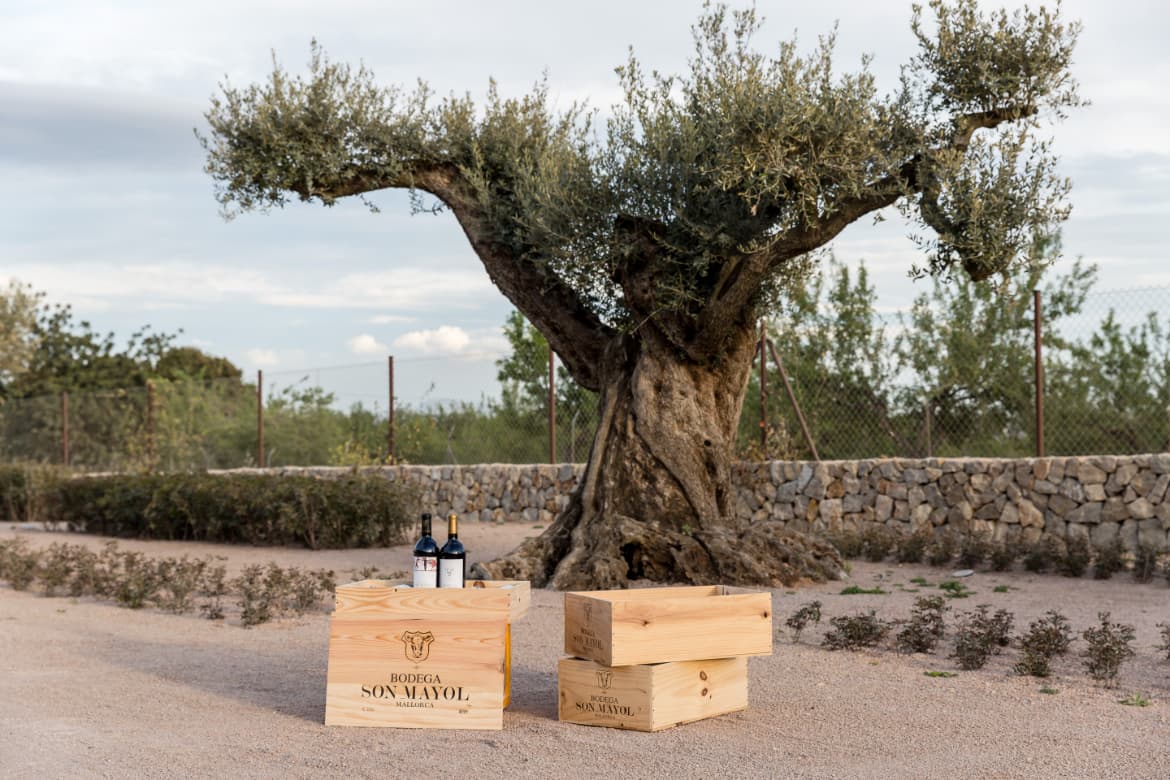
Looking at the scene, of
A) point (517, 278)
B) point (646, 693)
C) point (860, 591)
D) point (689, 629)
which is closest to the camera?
point (646, 693)

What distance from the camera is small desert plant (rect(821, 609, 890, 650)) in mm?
6539

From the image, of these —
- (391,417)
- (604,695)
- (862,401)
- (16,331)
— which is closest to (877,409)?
(862,401)

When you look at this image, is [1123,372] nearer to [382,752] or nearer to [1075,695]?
[1075,695]

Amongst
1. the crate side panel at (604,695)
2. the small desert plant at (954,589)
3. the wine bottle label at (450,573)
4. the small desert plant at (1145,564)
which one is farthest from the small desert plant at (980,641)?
the small desert plant at (1145,564)

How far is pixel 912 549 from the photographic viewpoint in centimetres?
1096

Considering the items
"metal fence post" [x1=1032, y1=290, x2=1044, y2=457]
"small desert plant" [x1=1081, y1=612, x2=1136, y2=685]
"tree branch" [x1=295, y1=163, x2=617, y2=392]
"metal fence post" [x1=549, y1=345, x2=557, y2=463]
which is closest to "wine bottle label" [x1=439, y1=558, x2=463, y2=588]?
"small desert plant" [x1=1081, y1=612, x2=1136, y2=685]

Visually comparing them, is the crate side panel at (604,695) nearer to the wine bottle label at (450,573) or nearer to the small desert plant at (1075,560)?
the wine bottle label at (450,573)

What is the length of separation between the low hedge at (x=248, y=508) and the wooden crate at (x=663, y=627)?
26.4 feet

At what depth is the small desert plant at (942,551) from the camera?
421 inches

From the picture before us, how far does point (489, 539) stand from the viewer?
1371 cm

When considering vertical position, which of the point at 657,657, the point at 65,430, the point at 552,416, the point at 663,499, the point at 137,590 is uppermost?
A: the point at 552,416

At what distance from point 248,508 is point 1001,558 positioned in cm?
843

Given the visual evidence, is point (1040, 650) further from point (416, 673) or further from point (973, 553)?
point (973, 553)

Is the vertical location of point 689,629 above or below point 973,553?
above
